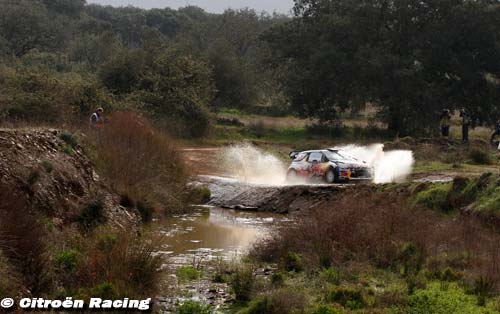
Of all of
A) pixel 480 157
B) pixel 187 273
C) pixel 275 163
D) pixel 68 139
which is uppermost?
pixel 68 139

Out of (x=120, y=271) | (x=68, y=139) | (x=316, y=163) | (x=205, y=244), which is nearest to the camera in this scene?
(x=120, y=271)

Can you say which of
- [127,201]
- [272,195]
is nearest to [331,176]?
[272,195]

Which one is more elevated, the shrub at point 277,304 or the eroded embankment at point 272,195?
the shrub at point 277,304

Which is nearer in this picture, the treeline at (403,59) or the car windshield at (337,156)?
the car windshield at (337,156)

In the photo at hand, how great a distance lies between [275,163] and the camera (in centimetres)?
4656

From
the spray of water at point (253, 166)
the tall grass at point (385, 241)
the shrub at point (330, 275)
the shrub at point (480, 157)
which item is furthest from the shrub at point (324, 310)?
the spray of water at point (253, 166)

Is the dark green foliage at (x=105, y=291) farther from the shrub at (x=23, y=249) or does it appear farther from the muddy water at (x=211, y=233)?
the muddy water at (x=211, y=233)

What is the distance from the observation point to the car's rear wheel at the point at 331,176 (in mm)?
33688

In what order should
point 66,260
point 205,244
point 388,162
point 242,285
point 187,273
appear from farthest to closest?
point 388,162
point 205,244
point 187,273
point 242,285
point 66,260

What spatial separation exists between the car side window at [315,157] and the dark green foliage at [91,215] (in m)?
12.3

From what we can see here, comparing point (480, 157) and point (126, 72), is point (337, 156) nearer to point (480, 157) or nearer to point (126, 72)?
point (480, 157)

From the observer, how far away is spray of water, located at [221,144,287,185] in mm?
42900

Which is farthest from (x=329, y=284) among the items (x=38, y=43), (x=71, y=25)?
(x=71, y=25)

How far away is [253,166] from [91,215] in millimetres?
22464
